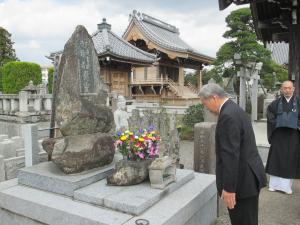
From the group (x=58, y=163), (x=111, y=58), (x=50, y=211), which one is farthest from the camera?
(x=111, y=58)

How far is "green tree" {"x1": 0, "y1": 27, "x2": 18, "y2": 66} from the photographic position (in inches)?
1024

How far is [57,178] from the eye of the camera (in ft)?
11.2

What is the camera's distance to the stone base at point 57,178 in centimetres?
333

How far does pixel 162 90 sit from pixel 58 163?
21.1 metres

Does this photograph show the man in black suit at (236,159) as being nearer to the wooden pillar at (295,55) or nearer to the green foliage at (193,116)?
the wooden pillar at (295,55)

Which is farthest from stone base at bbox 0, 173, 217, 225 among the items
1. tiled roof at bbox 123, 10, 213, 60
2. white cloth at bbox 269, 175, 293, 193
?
tiled roof at bbox 123, 10, 213, 60

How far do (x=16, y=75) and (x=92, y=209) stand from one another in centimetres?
1444

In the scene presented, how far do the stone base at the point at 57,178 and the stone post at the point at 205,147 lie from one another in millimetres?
1544

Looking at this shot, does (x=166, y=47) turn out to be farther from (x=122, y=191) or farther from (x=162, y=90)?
(x=122, y=191)

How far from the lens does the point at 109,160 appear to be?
400 centimetres

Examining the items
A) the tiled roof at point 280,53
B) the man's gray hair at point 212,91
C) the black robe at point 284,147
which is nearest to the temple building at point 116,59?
the black robe at point 284,147

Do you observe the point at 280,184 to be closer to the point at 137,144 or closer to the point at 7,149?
the point at 137,144

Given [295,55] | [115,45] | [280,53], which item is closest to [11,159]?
[295,55]

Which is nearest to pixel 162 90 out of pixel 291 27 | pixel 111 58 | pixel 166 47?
pixel 166 47
